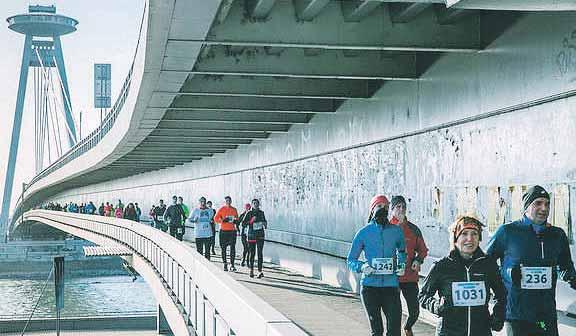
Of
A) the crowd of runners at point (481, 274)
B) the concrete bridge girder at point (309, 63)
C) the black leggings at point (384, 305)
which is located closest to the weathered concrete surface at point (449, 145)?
the concrete bridge girder at point (309, 63)

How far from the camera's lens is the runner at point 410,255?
29.3ft

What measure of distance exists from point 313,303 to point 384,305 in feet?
17.1

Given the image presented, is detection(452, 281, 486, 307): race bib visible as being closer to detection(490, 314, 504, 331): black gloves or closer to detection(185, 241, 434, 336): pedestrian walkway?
detection(490, 314, 504, 331): black gloves

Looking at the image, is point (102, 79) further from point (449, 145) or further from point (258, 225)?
point (449, 145)

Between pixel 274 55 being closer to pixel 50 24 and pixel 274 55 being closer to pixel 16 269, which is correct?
pixel 16 269

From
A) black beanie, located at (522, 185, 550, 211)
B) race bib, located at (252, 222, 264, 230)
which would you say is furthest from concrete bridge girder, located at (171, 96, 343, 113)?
black beanie, located at (522, 185, 550, 211)

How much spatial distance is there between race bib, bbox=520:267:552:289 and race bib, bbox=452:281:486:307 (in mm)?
799

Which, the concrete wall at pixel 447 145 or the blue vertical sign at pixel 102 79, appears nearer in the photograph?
the concrete wall at pixel 447 145

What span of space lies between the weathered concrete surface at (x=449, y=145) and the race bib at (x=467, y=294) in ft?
9.52

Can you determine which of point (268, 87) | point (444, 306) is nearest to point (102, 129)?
point (268, 87)

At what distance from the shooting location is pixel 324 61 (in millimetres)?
13328

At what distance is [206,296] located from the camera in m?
9.52

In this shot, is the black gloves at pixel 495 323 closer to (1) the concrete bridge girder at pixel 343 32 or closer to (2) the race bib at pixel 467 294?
(2) the race bib at pixel 467 294

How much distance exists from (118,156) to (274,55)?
→ 22.3m
